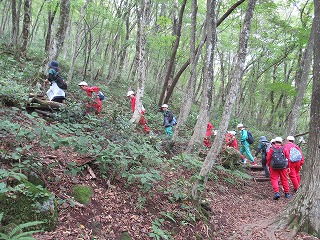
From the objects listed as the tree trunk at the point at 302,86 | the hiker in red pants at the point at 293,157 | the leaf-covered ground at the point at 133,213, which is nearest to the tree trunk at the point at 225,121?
the leaf-covered ground at the point at 133,213

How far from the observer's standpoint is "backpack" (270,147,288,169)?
8.08 meters

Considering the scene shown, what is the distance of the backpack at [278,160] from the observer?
26.5 ft

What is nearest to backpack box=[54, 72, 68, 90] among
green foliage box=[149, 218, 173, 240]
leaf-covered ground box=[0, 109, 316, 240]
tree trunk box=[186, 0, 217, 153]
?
leaf-covered ground box=[0, 109, 316, 240]

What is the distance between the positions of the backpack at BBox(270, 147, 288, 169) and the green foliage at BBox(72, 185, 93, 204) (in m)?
5.83

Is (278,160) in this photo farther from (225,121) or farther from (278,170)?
(225,121)

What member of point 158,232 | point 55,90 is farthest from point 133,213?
point 55,90

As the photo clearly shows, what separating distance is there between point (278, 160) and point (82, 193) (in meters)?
6.06

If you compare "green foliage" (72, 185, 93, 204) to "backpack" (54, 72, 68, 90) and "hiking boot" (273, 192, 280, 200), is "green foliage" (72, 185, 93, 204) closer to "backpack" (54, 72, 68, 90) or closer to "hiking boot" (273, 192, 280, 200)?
"backpack" (54, 72, 68, 90)

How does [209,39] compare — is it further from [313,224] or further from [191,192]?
[313,224]

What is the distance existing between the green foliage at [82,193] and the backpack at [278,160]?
19.1 feet

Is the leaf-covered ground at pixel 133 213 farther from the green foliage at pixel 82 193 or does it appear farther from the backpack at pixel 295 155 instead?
the backpack at pixel 295 155

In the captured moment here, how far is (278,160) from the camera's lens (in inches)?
319

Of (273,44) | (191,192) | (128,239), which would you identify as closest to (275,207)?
(191,192)

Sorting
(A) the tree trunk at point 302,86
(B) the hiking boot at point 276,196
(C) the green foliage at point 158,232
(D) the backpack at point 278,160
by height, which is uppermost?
(A) the tree trunk at point 302,86
